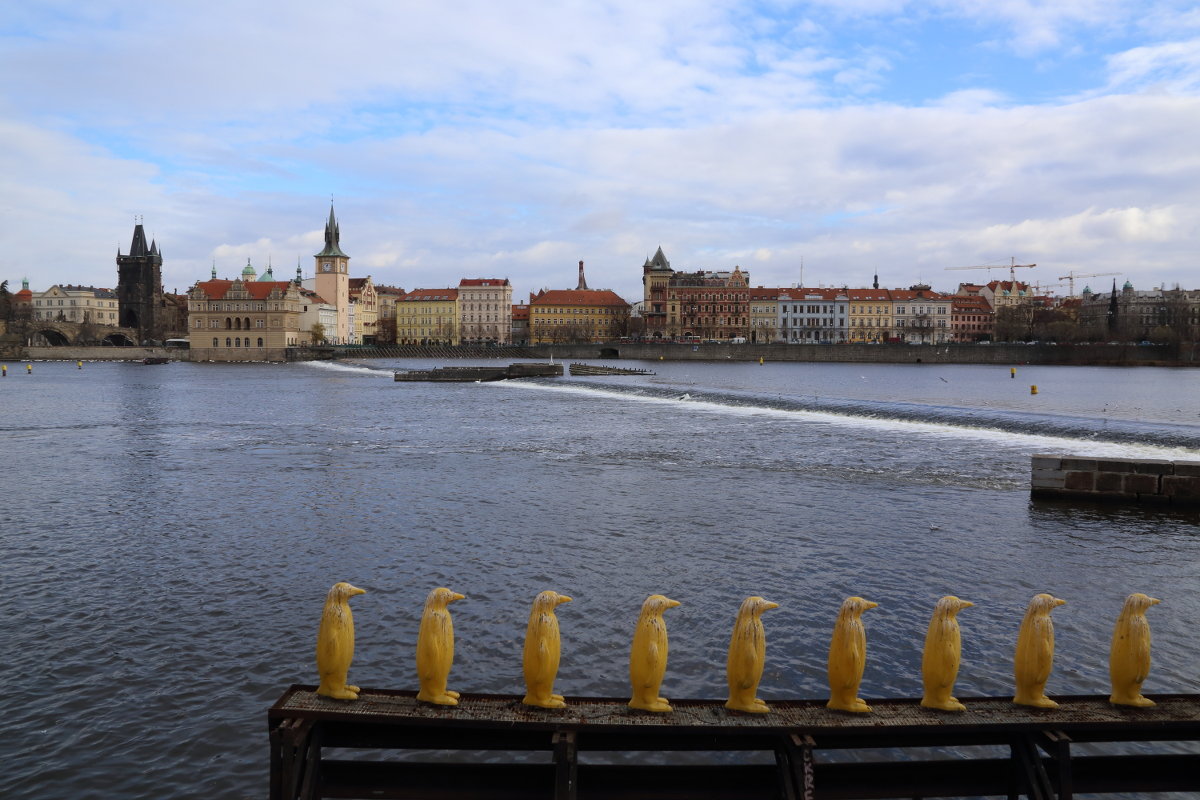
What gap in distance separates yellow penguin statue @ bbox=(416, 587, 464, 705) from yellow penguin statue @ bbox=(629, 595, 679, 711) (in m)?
1.50

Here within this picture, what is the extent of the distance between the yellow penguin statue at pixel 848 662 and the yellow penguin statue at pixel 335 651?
3.97 metres

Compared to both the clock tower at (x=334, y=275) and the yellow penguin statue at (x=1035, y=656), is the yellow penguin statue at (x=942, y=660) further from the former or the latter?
the clock tower at (x=334, y=275)

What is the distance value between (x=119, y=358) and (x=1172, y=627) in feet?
573

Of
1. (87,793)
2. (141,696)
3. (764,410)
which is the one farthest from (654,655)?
(764,410)

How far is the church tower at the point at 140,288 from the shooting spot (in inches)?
7352

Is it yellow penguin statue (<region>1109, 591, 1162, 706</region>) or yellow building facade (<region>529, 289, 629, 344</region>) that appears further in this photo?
yellow building facade (<region>529, 289, 629, 344</region>)

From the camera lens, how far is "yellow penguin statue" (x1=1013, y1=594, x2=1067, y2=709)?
7.16m

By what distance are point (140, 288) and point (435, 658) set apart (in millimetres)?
206520

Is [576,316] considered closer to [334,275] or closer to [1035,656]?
[334,275]

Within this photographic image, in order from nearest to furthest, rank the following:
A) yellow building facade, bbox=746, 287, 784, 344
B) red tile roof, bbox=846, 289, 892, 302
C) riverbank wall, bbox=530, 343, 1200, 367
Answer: riverbank wall, bbox=530, 343, 1200, 367 < yellow building facade, bbox=746, 287, 784, 344 < red tile roof, bbox=846, 289, 892, 302

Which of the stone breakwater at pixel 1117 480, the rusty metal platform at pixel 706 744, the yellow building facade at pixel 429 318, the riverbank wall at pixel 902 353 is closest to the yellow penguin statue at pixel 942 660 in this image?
the rusty metal platform at pixel 706 744

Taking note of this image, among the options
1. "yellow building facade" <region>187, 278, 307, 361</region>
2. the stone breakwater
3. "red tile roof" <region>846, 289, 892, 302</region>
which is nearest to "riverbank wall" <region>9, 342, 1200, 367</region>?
"yellow building facade" <region>187, 278, 307, 361</region>

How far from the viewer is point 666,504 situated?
2083 cm

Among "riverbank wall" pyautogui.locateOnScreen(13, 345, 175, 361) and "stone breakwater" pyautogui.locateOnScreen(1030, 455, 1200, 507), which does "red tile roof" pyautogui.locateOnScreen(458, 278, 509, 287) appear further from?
"stone breakwater" pyautogui.locateOnScreen(1030, 455, 1200, 507)
